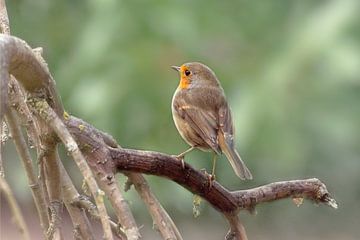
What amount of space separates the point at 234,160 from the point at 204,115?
295 millimetres

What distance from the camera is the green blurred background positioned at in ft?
16.4

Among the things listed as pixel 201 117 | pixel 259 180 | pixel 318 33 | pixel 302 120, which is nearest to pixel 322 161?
pixel 259 180

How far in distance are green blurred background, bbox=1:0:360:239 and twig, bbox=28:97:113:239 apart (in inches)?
121

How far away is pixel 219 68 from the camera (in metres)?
5.40

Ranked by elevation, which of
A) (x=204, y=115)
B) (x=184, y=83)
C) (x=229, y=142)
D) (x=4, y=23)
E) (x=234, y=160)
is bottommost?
(x=4, y=23)

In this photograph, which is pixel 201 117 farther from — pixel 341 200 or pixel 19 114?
pixel 341 200

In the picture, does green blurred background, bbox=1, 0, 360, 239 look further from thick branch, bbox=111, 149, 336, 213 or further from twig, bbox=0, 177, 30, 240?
twig, bbox=0, 177, 30, 240

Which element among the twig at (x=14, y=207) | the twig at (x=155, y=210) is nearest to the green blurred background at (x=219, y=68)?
the twig at (x=155, y=210)

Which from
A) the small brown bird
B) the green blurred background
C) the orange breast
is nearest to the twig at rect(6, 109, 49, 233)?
the small brown bird

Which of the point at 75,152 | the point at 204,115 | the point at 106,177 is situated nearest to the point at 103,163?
the point at 106,177

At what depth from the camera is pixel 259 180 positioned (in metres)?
6.07

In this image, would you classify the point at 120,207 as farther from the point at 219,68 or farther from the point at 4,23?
the point at 219,68

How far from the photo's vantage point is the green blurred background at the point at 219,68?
16.4ft

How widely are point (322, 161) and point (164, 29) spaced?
5.43 feet
